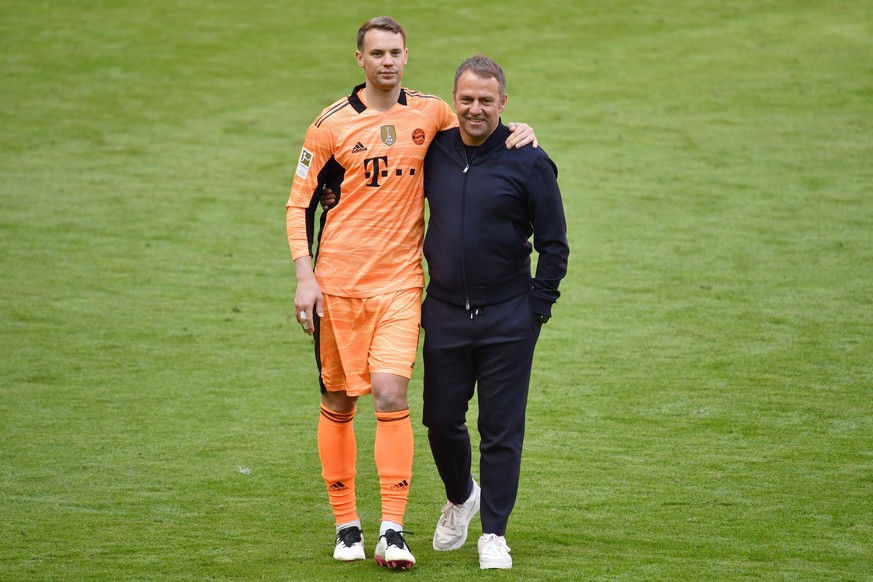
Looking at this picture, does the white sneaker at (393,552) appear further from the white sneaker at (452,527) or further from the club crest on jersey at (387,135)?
the club crest on jersey at (387,135)

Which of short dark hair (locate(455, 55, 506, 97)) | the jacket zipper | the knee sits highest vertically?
short dark hair (locate(455, 55, 506, 97))

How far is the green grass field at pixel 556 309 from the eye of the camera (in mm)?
4621

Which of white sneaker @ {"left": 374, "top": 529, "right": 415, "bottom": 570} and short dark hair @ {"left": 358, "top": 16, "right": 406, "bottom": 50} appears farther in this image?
short dark hair @ {"left": 358, "top": 16, "right": 406, "bottom": 50}

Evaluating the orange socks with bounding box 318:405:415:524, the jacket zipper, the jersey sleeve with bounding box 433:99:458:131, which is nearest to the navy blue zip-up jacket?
the jacket zipper

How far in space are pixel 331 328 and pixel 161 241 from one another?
17.7ft

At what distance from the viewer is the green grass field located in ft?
15.2

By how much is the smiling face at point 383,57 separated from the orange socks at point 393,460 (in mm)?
1178

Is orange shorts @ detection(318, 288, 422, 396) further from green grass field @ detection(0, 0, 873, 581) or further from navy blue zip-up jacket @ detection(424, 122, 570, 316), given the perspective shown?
green grass field @ detection(0, 0, 873, 581)

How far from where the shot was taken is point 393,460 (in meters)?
4.13

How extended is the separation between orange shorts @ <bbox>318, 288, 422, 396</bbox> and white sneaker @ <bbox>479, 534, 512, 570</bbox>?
0.66m

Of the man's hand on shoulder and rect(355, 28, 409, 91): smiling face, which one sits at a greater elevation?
rect(355, 28, 409, 91): smiling face

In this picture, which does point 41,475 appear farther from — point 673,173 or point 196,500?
point 673,173

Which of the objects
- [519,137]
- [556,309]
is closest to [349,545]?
[519,137]

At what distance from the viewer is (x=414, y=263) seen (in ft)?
13.8
